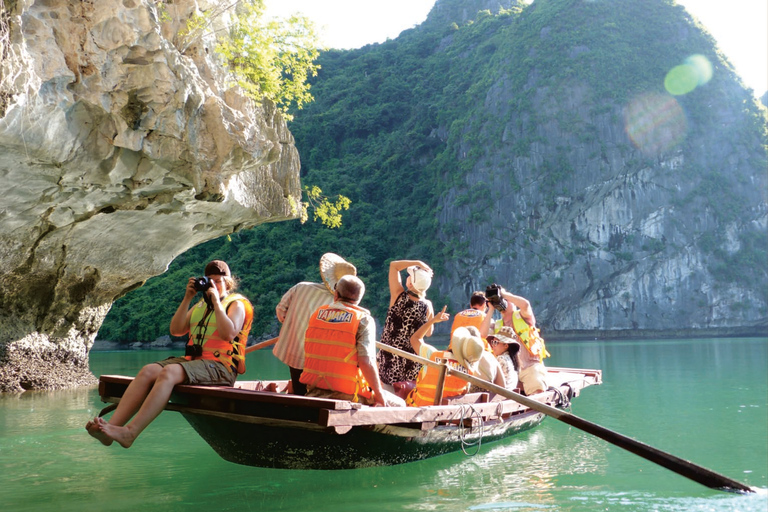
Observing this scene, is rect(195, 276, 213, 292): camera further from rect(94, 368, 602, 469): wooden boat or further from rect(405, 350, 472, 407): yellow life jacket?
rect(405, 350, 472, 407): yellow life jacket

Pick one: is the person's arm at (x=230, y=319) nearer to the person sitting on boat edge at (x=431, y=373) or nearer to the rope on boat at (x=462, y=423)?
the person sitting on boat edge at (x=431, y=373)

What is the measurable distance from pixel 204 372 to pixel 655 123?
47.9 meters

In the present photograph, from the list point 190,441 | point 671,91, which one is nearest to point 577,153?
point 671,91

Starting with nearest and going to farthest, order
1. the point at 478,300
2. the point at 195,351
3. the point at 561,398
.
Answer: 1. the point at 195,351
2. the point at 478,300
3. the point at 561,398

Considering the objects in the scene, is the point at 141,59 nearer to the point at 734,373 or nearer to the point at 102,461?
the point at 102,461

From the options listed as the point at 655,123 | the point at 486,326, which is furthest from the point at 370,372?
the point at 655,123

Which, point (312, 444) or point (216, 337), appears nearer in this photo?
point (216, 337)

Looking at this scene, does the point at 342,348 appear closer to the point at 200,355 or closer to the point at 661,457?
the point at 200,355

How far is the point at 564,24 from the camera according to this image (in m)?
52.1

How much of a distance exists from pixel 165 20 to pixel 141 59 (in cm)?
76

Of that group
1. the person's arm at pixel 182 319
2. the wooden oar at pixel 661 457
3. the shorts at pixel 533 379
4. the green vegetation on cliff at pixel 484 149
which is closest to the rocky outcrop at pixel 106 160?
the person's arm at pixel 182 319

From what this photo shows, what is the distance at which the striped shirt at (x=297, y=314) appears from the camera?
4887 mm

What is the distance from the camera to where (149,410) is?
13.0ft

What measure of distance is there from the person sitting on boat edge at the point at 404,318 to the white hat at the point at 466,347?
1.15 feet
